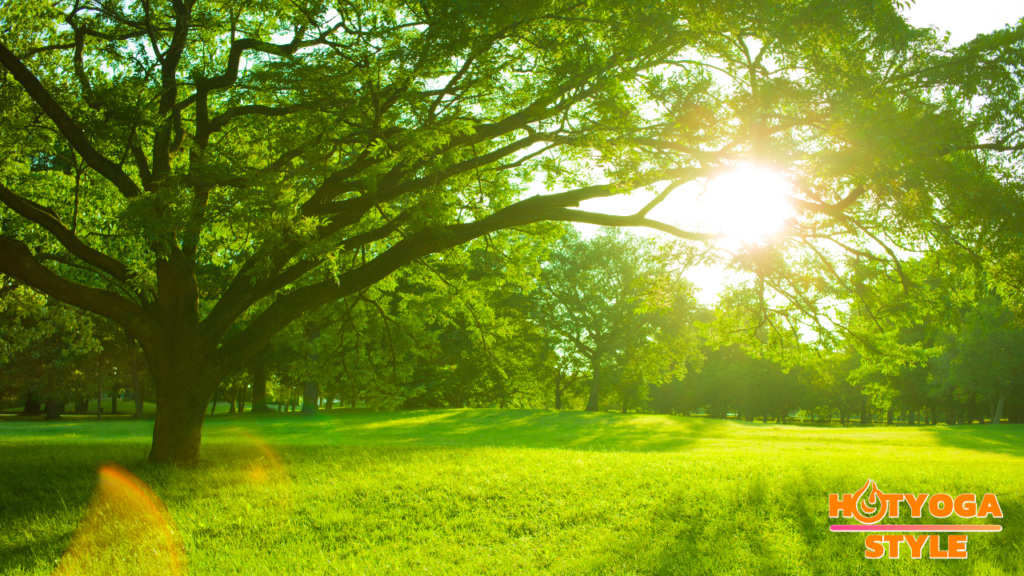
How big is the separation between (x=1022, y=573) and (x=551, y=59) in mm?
8188

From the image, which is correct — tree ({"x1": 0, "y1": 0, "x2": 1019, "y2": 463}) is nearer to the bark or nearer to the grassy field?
the grassy field

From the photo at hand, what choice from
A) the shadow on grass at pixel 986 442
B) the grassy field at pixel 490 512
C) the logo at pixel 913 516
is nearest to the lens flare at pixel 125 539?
the grassy field at pixel 490 512

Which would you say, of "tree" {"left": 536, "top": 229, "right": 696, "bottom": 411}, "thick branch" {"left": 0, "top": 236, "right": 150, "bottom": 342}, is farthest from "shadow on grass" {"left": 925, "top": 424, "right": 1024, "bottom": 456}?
"thick branch" {"left": 0, "top": 236, "right": 150, "bottom": 342}

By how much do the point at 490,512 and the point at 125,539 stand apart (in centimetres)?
419

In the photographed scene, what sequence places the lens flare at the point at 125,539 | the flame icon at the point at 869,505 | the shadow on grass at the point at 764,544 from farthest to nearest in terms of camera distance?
1. the flame icon at the point at 869,505
2. the lens flare at the point at 125,539
3. the shadow on grass at the point at 764,544

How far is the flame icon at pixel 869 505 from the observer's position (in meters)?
7.20

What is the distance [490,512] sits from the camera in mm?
7703

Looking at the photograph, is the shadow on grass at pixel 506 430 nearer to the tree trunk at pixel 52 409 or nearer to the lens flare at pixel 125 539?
the lens flare at pixel 125 539

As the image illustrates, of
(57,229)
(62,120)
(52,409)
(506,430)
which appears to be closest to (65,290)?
(57,229)

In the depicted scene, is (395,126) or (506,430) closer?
(395,126)

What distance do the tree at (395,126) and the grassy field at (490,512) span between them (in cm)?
297

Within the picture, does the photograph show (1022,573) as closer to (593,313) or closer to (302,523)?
(302,523)

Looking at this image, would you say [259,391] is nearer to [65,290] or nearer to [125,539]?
[65,290]

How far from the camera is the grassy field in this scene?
593 centimetres
